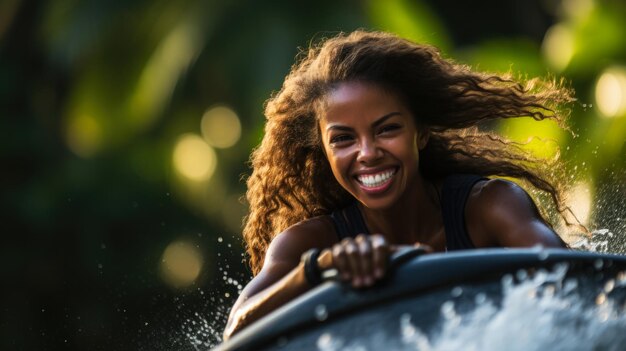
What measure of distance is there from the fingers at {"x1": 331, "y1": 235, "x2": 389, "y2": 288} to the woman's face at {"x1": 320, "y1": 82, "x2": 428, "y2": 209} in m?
0.93

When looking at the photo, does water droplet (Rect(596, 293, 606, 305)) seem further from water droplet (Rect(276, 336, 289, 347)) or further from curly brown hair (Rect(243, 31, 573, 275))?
curly brown hair (Rect(243, 31, 573, 275))

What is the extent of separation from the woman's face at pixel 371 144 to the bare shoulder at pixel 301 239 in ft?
0.54

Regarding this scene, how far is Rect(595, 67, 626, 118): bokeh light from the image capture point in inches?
391

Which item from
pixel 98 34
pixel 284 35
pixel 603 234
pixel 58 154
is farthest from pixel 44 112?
pixel 603 234

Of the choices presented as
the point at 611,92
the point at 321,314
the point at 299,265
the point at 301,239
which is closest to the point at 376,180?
the point at 301,239

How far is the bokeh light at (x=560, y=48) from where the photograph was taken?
1070 centimetres

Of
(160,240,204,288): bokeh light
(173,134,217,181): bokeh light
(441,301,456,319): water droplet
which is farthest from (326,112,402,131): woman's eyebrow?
(173,134,217,181): bokeh light

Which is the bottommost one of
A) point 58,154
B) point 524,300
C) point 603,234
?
point 603,234

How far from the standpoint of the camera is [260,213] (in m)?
4.18

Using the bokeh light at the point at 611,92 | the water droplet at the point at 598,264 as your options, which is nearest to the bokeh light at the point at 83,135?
the bokeh light at the point at 611,92

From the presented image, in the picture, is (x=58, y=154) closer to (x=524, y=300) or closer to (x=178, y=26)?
(x=178, y=26)

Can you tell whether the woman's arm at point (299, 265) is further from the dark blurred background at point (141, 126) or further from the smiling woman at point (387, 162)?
the dark blurred background at point (141, 126)

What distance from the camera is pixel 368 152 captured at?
3410 mm

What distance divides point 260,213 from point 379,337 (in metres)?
1.93
